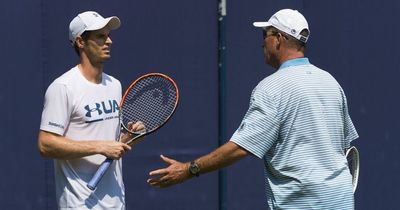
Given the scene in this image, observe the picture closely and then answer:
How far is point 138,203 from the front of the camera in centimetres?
646

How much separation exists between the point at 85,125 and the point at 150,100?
59 cm

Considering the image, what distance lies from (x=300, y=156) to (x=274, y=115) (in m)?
0.22

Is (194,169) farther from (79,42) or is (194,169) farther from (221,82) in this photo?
(221,82)

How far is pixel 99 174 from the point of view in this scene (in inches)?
199

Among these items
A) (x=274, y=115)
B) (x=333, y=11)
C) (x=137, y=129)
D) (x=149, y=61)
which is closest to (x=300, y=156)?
(x=274, y=115)

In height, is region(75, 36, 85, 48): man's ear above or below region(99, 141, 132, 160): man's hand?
above

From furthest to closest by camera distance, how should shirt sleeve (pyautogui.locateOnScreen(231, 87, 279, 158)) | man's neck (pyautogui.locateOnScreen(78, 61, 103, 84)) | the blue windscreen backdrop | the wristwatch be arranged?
1. the blue windscreen backdrop
2. man's neck (pyautogui.locateOnScreen(78, 61, 103, 84))
3. the wristwatch
4. shirt sleeve (pyautogui.locateOnScreen(231, 87, 279, 158))

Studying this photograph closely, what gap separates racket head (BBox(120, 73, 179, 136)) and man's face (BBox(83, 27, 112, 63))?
29 centimetres

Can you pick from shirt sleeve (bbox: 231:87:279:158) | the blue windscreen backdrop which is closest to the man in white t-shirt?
shirt sleeve (bbox: 231:87:279:158)

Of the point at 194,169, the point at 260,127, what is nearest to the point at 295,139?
the point at 260,127

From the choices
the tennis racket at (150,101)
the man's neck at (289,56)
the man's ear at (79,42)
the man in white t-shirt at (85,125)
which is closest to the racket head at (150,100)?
the tennis racket at (150,101)

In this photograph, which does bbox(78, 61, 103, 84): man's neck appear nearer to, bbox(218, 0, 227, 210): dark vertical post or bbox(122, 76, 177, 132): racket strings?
bbox(122, 76, 177, 132): racket strings

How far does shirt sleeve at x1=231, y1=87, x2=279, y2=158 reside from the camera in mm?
4617

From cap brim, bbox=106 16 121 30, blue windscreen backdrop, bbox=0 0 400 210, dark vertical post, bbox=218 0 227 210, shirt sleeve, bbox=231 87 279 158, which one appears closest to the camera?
shirt sleeve, bbox=231 87 279 158
